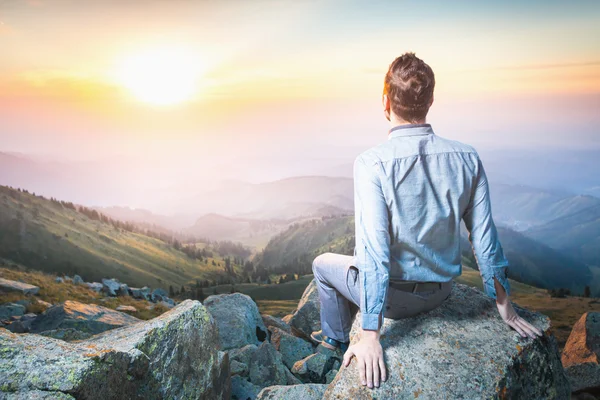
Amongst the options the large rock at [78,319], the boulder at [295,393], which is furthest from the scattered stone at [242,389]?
the large rock at [78,319]

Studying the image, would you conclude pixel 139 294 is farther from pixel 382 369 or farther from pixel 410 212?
pixel 410 212

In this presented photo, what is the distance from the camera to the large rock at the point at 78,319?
11.1 metres

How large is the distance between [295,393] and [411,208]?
4368mm

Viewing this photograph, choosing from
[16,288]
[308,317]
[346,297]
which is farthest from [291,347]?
[16,288]

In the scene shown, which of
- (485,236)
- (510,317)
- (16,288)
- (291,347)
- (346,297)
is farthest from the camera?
(16,288)

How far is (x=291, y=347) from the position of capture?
36.1ft

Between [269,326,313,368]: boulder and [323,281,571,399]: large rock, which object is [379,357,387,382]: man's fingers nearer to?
[323,281,571,399]: large rock

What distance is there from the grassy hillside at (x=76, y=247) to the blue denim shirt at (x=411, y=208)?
67.2 metres

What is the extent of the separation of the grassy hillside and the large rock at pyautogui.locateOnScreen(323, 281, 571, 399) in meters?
67.0

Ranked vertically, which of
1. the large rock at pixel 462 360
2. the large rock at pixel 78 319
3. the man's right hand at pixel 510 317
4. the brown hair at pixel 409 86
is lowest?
the large rock at pixel 78 319

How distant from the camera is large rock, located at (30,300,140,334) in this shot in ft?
36.5

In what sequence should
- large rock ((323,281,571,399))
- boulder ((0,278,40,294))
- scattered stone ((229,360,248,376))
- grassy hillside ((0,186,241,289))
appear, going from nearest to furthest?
large rock ((323,281,571,399)), scattered stone ((229,360,248,376)), boulder ((0,278,40,294)), grassy hillside ((0,186,241,289))

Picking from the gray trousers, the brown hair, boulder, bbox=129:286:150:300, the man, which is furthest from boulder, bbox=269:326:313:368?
boulder, bbox=129:286:150:300

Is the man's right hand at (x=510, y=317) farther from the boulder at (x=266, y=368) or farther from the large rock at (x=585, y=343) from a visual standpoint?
the large rock at (x=585, y=343)
